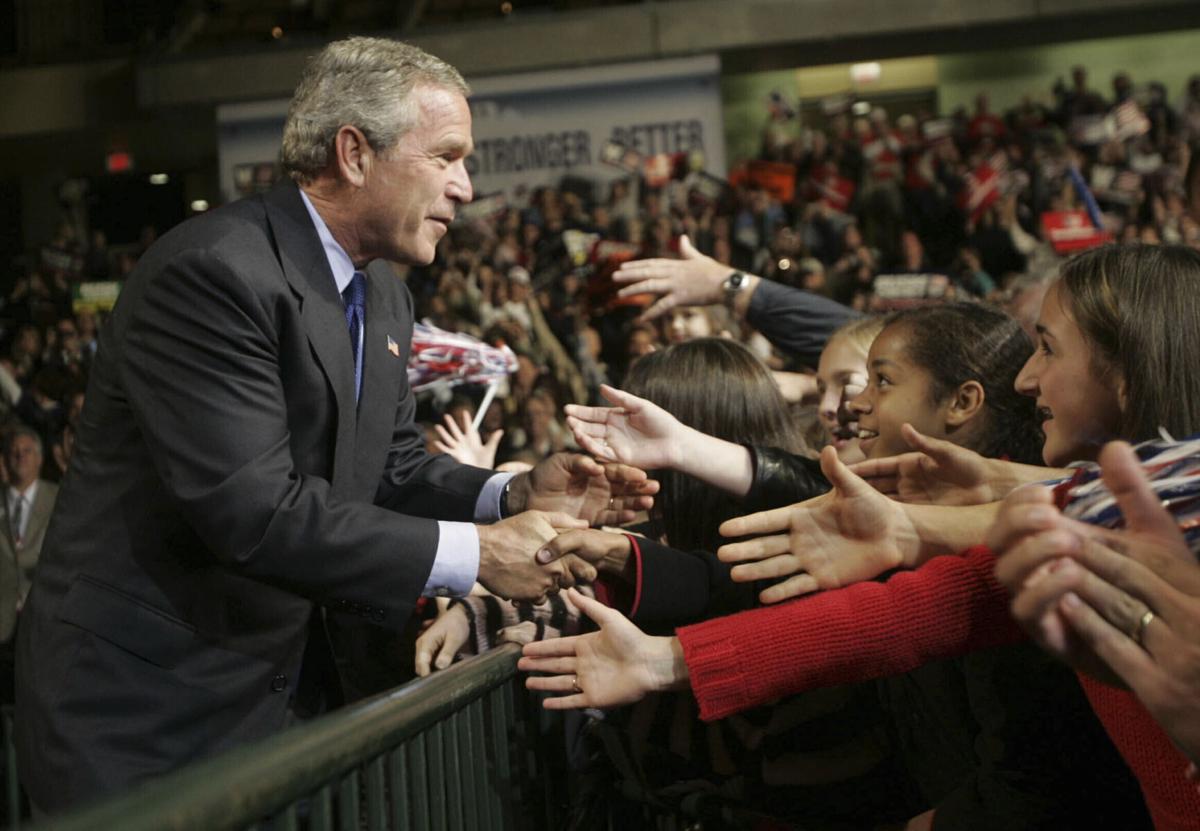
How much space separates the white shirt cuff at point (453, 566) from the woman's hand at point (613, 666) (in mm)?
273

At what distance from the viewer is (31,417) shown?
8484 millimetres

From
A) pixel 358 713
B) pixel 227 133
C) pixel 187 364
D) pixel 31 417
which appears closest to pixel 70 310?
pixel 227 133

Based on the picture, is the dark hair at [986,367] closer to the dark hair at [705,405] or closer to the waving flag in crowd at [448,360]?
the dark hair at [705,405]

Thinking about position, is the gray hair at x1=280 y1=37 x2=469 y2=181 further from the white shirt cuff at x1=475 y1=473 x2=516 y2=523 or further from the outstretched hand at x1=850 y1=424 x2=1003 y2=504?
the outstretched hand at x1=850 y1=424 x2=1003 y2=504

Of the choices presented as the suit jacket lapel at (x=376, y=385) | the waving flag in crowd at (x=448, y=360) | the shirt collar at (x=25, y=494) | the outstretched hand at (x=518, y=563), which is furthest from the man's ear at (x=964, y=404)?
the shirt collar at (x=25, y=494)

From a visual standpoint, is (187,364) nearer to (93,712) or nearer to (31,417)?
(93,712)

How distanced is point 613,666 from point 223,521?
60cm

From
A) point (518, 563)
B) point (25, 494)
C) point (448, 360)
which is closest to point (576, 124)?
point (25, 494)

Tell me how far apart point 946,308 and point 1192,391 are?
2.61ft

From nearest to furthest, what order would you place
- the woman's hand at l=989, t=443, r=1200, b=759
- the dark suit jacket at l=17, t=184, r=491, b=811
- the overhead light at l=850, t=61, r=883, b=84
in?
1. the woman's hand at l=989, t=443, r=1200, b=759
2. the dark suit jacket at l=17, t=184, r=491, b=811
3. the overhead light at l=850, t=61, r=883, b=84

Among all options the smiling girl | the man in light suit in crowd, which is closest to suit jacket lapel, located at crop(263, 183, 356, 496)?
the smiling girl

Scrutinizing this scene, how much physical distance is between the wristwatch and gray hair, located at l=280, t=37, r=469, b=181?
117 centimetres

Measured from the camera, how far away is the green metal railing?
858mm

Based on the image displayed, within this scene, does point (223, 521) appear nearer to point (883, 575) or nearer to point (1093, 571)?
point (883, 575)
